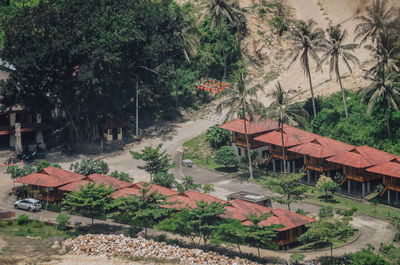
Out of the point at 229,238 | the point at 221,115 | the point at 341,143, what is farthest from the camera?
the point at 221,115

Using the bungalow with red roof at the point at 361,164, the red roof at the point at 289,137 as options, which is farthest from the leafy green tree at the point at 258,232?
the red roof at the point at 289,137

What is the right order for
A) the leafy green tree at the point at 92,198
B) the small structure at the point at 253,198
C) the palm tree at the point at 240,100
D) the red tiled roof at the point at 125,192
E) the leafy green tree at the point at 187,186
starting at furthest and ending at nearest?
1. the palm tree at the point at 240,100
2. the leafy green tree at the point at 187,186
3. the red tiled roof at the point at 125,192
4. the small structure at the point at 253,198
5. the leafy green tree at the point at 92,198

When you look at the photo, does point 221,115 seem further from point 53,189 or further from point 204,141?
point 53,189

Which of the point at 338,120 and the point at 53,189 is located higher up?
the point at 338,120

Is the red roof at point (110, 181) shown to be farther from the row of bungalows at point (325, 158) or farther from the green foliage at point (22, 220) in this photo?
the row of bungalows at point (325, 158)

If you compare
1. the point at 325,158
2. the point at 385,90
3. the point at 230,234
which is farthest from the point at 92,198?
the point at 385,90

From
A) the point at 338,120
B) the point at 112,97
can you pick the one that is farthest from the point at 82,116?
the point at 338,120
